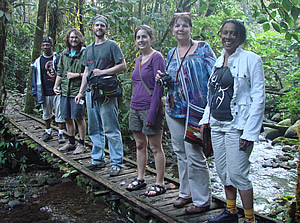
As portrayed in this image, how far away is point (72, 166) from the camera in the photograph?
532 centimetres

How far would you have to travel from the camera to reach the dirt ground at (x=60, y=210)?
4762 mm

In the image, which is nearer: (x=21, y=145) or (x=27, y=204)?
(x=27, y=204)

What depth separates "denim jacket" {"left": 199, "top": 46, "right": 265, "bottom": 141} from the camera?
2617mm

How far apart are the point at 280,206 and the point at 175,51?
3419mm

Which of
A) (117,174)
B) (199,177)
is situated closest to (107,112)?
(117,174)

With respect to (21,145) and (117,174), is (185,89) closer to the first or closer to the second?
(117,174)

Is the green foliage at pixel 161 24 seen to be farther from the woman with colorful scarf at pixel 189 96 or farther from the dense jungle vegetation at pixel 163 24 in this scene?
the woman with colorful scarf at pixel 189 96

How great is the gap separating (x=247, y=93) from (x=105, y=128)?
2544 mm

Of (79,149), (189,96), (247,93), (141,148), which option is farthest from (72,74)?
(247,93)

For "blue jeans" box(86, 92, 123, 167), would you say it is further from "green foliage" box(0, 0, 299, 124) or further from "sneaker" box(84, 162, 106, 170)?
"green foliage" box(0, 0, 299, 124)

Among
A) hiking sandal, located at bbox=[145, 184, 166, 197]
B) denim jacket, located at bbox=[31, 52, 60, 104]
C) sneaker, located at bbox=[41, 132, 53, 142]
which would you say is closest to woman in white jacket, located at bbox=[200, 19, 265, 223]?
hiking sandal, located at bbox=[145, 184, 166, 197]

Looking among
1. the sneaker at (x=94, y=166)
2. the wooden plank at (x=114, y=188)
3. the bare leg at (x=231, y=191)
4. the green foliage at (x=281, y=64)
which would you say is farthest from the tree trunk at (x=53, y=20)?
the bare leg at (x=231, y=191)

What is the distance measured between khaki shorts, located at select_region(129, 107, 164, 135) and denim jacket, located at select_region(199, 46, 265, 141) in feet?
3.99

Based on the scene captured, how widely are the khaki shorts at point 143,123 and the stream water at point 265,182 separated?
2.54 m
